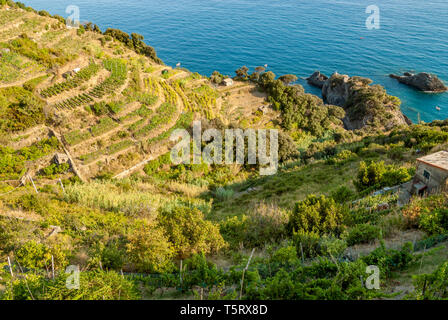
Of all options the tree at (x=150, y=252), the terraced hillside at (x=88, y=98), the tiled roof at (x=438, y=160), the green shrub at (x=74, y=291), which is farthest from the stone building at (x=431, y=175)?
the terraced hillside at (x=88, y=98)

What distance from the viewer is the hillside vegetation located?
682cm

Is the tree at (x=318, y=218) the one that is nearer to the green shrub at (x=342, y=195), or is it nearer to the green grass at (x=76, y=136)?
the green shrub at (x=342, y=195)

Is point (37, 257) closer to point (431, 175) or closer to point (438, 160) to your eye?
point (431, 175)

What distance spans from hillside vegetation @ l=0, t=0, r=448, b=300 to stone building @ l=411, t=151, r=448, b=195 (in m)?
0.79

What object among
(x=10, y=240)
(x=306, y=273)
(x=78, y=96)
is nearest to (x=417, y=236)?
(x=306, y=273)

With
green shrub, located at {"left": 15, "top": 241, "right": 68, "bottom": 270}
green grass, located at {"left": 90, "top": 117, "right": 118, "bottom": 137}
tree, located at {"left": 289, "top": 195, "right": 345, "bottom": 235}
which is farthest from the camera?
green grass, located at {"left": 90, "top": 117, "right": 118, "bottom": 137}

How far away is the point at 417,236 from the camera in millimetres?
8836

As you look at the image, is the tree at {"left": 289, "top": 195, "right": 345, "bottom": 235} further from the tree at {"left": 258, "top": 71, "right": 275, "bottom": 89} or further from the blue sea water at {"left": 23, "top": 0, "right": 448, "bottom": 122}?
Result: the blue sea water at {"left": 23, "top": 0, "right": 448, "bottom": 122}

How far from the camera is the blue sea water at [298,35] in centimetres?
5534

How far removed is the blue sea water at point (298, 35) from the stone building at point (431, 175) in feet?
122

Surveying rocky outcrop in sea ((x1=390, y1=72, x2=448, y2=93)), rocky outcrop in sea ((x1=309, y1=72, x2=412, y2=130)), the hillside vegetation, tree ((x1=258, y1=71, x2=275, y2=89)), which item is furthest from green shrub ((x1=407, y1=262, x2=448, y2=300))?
rocky outcrop in sea ((x1=390, y1=72, x2=448, y2=93))

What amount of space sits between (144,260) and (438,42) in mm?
81387

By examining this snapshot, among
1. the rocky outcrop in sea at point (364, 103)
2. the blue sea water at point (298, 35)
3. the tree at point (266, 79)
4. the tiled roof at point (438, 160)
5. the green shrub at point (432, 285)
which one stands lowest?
the rocky outcrop in sea at point (364, 103)

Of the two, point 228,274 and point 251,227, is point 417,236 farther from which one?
point 228,274
